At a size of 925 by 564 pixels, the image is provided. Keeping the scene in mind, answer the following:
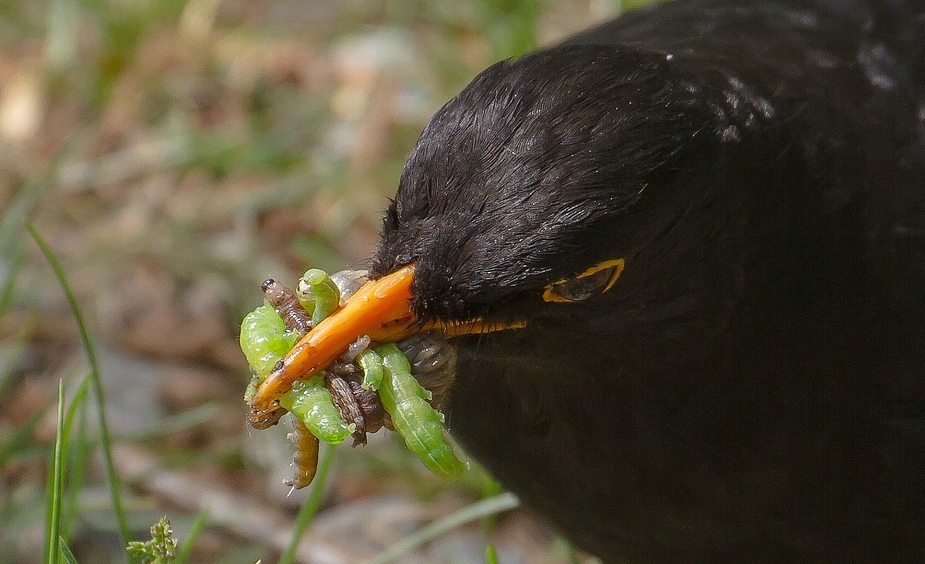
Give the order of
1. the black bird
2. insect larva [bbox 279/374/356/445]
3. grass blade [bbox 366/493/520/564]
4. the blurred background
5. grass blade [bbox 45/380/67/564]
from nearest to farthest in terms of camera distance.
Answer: insect larva [bbox 279/374/356/445], the black bird, grass blade [bbox 45/380/67/564], grass blade [bbox 366/493/520/564], the blurred background

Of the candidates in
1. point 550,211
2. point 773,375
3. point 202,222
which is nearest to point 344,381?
point 550,211

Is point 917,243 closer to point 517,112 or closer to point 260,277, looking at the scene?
point 517,112

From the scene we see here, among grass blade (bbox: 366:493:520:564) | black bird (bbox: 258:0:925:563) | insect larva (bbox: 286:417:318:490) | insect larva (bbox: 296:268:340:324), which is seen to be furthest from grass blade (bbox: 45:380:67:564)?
grass blade (bbox: 366:493:520:564)

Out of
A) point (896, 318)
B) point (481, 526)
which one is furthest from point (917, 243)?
point (481, 526)

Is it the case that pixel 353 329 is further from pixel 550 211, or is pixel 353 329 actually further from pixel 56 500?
pixel 56 500

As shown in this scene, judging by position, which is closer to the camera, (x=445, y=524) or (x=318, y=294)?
(x=318, y=294)

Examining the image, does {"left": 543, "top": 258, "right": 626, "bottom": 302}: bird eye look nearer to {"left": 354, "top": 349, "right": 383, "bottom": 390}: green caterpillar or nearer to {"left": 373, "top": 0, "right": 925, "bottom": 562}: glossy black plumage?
{"left": 373, "top": 0, "right": 925, "bottom": 562}: glossy black plumage

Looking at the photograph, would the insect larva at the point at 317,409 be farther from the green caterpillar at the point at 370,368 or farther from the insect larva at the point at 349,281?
the insect larva at the point at 349,281
